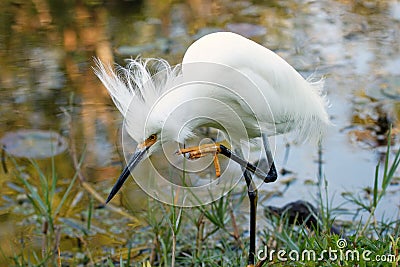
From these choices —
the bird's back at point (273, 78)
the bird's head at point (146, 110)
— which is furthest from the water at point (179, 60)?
the bird's head at point (146, 110)

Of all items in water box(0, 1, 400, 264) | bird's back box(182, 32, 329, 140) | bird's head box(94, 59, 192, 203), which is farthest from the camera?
water box(0, 1, 400, 264)

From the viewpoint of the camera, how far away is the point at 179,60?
470 cm

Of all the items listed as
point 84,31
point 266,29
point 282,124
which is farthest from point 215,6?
point 282,124

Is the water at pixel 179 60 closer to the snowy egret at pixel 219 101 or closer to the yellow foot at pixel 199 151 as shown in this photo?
the snowy egret at pixel 219 101

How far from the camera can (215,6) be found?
573 cm

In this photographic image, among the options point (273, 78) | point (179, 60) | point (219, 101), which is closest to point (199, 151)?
point (219, 101)

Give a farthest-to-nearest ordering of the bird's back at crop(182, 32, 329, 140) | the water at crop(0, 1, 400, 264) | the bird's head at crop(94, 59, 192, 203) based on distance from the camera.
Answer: the water at crop(0, 1, 400, 264) < the bird's back at crop(182, 32, 329, 140) < the bird's head at crop(94, 59, 192, 203)

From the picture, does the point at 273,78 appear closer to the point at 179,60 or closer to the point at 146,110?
the point at 146,110

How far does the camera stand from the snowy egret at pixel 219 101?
200cm

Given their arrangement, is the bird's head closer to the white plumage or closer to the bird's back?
the white plumage

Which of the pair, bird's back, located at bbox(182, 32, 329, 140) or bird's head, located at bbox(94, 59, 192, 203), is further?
bird's back, located at bbox(182, 32, 329, 140)

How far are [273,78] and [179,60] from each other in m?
2.46

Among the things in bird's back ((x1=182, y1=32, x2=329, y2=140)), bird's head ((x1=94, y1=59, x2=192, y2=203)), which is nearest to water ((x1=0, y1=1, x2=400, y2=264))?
bird's back ((x1=182, y1=32, x2=329, y2=140))

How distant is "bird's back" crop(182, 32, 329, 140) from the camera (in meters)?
2.19
